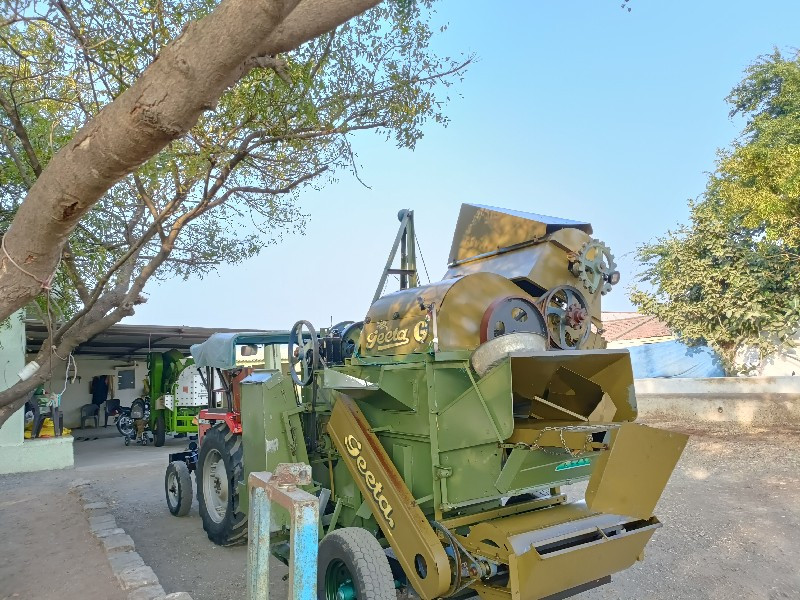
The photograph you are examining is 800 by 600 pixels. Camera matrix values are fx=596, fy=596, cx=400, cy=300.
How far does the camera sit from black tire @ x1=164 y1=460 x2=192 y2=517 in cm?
789

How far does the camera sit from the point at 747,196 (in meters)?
10.8

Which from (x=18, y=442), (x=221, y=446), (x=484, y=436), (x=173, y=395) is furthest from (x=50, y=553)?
(x=173, y=395)

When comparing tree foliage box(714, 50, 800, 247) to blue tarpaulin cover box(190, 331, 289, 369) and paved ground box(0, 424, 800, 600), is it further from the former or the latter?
blue tarpaulin cover box(190, 331, 289, 369)

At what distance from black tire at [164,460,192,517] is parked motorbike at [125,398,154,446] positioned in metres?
9.72

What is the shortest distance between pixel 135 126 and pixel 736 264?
1404 centimetres

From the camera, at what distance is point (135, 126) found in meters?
2.42

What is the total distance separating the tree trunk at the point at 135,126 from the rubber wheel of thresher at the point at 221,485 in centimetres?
404

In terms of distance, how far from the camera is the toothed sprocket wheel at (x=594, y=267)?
4.75 metres

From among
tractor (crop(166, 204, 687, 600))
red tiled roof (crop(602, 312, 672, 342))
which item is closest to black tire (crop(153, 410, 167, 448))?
→ tractor (crop(166, 204, 687, 600))

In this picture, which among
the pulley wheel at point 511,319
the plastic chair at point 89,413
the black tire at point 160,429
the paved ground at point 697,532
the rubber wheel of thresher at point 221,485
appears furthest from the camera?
the plastic chair at point 89,413

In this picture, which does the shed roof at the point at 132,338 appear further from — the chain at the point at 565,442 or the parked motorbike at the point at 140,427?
the chain at the point at 565,442

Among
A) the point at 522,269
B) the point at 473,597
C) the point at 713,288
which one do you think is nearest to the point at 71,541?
the point at 473,597

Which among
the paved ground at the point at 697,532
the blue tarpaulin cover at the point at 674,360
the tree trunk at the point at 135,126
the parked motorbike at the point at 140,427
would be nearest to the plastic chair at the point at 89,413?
the parked motorbike at the point at 140,427

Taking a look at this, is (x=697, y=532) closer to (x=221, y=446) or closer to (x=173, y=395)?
(x=221, y=446)
